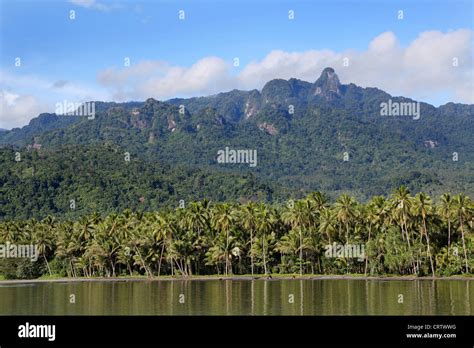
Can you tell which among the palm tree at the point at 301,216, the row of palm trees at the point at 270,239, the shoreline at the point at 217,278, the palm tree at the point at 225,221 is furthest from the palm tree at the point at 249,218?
the shoreline at the point at 217,278

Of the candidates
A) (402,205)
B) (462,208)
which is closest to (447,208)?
(462,208)

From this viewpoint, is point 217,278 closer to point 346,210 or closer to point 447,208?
point 346,210

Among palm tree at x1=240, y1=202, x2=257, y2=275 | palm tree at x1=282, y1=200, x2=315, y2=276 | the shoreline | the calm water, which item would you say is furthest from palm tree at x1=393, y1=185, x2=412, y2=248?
palm tree at x1=240, y1=202, x2=257, y2=275

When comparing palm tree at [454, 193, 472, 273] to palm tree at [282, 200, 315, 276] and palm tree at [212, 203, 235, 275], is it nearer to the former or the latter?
palm tree at [282, 200, 315, 276]

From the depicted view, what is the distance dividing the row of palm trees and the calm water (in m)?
15.2

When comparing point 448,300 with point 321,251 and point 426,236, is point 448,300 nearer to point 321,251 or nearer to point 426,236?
point 426,236

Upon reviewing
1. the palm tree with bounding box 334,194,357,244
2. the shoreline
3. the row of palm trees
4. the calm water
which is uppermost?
the palm tree with bounding box 334,194,357,244

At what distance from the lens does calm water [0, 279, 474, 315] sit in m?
55.4

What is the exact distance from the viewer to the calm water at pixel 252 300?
55.4 m

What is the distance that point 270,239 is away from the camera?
11200 cm

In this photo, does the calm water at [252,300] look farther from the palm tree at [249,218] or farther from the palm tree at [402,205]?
the palm tree at [249,218]

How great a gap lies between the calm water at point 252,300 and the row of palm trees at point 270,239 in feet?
49.8
